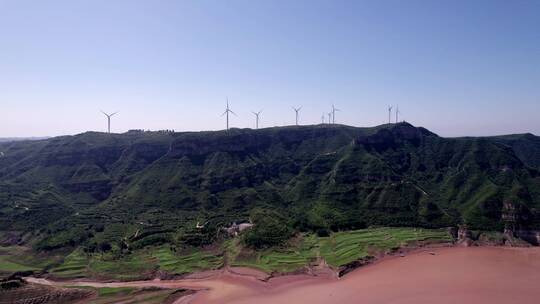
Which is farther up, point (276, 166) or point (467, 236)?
point (276, 166)

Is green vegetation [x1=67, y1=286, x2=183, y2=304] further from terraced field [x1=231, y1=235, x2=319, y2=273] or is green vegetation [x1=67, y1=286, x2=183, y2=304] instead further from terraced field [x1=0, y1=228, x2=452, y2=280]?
terraced field [x1=231, y1=235, x2=319, y2=273]

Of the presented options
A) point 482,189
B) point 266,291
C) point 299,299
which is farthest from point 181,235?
point 482,189

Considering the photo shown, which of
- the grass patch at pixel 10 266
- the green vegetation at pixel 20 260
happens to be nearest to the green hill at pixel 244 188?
the green vegetation at pixel 20 260

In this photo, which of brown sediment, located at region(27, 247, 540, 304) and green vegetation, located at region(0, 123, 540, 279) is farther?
green vegetation, located at region(0, 123, 540, 279)

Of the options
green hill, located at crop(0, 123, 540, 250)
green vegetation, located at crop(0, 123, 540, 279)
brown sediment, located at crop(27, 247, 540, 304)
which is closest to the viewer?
brown sediment, located at crop(27, 247, 540, 304)

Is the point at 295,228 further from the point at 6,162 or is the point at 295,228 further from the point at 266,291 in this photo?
the point at 6,162

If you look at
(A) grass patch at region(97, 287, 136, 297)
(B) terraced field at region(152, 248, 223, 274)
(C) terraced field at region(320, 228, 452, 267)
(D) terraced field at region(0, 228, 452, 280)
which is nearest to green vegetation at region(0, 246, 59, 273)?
(D) terraced field at region(0, 228, 452, 280)

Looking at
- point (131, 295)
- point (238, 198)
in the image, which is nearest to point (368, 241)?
point (131, 295)
